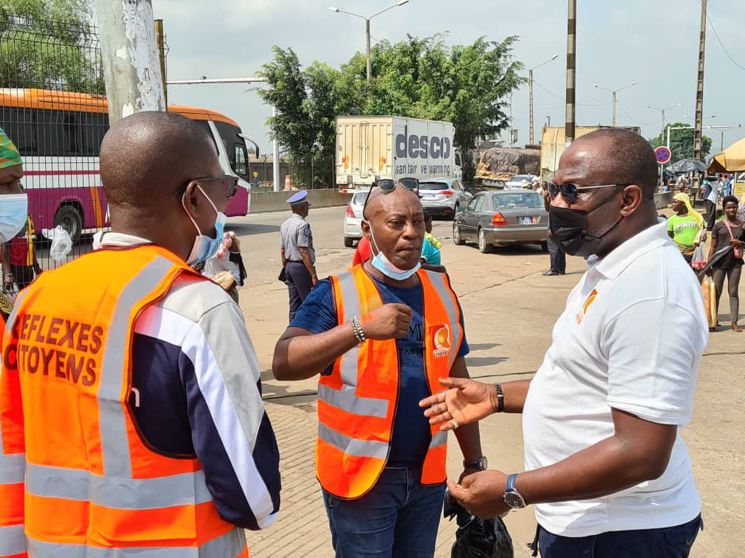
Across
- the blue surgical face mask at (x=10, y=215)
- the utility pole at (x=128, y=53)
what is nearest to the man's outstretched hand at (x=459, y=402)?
the blue surgical face mask at (x=10, y=215)

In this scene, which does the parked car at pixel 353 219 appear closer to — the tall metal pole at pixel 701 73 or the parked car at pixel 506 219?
the parked car at pixel 506 219

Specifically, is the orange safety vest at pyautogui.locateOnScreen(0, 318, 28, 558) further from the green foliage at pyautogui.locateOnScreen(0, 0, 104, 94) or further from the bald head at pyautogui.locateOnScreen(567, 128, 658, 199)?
the green foliage at pyautogui.locateOnScreen(0, 0, 104, 94)

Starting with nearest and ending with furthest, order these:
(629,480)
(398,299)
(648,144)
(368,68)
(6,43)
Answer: (629,480), (648,144), (398,299), (6,43), (368,68)

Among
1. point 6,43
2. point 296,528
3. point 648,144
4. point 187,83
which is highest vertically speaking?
point 187,83

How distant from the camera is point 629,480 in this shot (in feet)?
6.17

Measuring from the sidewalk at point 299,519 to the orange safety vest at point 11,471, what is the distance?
7.56ft

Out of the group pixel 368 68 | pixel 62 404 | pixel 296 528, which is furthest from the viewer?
pixel 368 68

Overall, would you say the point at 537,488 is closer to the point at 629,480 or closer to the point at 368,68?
the point at 629,480

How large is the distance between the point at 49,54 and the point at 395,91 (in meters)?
35.6

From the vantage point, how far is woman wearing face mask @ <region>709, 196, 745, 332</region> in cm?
988

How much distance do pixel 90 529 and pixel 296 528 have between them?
272cm

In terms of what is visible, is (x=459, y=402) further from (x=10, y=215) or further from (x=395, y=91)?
(x=395, y=91)

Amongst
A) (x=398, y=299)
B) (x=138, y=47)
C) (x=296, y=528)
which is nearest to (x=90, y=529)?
(x=398, y=299)

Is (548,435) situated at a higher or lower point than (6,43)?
lower
